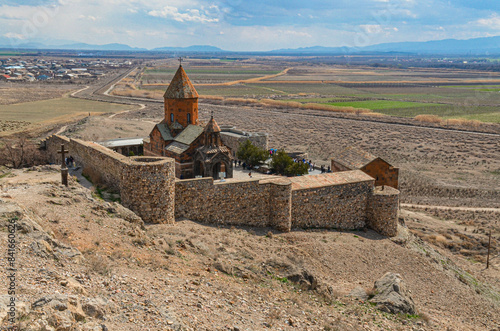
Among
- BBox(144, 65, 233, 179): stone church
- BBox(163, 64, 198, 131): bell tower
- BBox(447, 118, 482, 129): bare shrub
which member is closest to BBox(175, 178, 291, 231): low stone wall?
BBox(144, 65, 233, 179): stone church

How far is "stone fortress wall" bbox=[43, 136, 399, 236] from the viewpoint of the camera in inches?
599

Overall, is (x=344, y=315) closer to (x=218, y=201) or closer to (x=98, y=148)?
(x=218, y=201)

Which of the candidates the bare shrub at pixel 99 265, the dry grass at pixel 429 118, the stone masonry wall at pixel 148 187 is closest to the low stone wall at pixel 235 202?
the stone masonry wall at pixel 148 187

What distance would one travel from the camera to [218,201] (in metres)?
17.4

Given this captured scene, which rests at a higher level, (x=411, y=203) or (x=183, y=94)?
(x=183, y=94)

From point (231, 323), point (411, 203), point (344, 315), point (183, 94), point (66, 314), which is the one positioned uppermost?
point (183, 94)

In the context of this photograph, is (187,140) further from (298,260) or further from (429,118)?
(429,118)

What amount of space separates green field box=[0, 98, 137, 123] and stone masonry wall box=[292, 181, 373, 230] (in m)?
50.0

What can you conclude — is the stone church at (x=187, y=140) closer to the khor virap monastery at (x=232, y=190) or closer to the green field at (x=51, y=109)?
the khor virap monastery at (x=232, y=190)

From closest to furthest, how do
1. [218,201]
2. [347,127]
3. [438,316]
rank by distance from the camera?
[438,316] → [218,201] → [347,127]

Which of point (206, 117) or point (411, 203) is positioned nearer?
point (411, 203)

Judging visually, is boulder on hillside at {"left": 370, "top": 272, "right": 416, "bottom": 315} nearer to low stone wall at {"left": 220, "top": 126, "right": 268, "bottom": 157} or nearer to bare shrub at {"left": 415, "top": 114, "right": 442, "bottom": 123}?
low stone wall at {"left": 220, "top": 126, "right": 268, "bottom": 157}

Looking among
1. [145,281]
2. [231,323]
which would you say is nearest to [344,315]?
[231,323]

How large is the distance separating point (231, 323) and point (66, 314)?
10.9 ft
